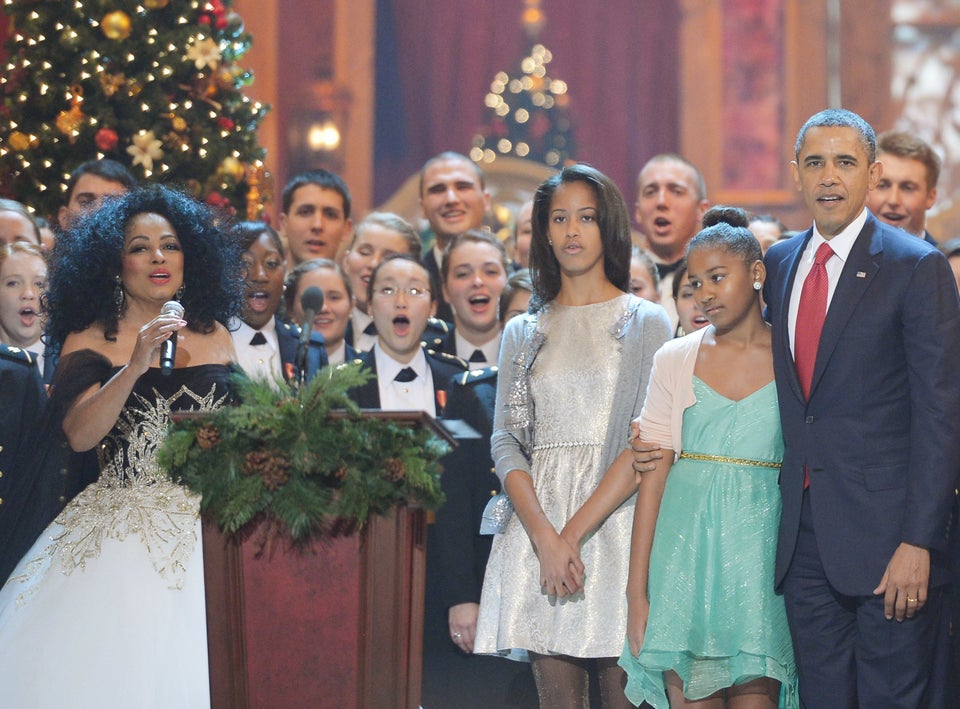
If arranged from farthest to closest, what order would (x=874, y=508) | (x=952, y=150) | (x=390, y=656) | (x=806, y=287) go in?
(x=952, y=150) < (x=806, y=287) < (x=874, y=508) < (x=390, y=656)

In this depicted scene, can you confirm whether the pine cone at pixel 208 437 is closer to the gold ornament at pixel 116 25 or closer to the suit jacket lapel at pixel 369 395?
the suit jacket lapel at pixel 369 395

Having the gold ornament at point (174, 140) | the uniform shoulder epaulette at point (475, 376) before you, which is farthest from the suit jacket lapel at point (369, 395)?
the gold ornament at point (174, 140)

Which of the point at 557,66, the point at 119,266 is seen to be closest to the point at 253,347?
the point at 119,266

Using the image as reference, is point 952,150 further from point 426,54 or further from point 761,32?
point 426,54

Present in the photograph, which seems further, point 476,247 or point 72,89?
point 72,89

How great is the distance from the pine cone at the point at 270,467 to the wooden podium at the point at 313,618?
0.12 metres

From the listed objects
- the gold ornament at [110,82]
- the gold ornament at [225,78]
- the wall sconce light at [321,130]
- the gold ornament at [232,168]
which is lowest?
the gold ornament at [232,168]

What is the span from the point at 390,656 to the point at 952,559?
5.03 ft

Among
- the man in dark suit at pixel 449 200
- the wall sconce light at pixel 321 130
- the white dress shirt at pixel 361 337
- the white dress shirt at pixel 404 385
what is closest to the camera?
the white dress shirt at pixel 404 385

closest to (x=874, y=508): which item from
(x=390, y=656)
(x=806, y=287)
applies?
(x=806, y=287)

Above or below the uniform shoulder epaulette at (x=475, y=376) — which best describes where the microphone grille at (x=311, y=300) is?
above

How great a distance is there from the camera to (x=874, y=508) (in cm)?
304

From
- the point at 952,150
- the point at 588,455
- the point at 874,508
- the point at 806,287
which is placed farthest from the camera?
the point at 952,150

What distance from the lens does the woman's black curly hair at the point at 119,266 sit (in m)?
3.97
